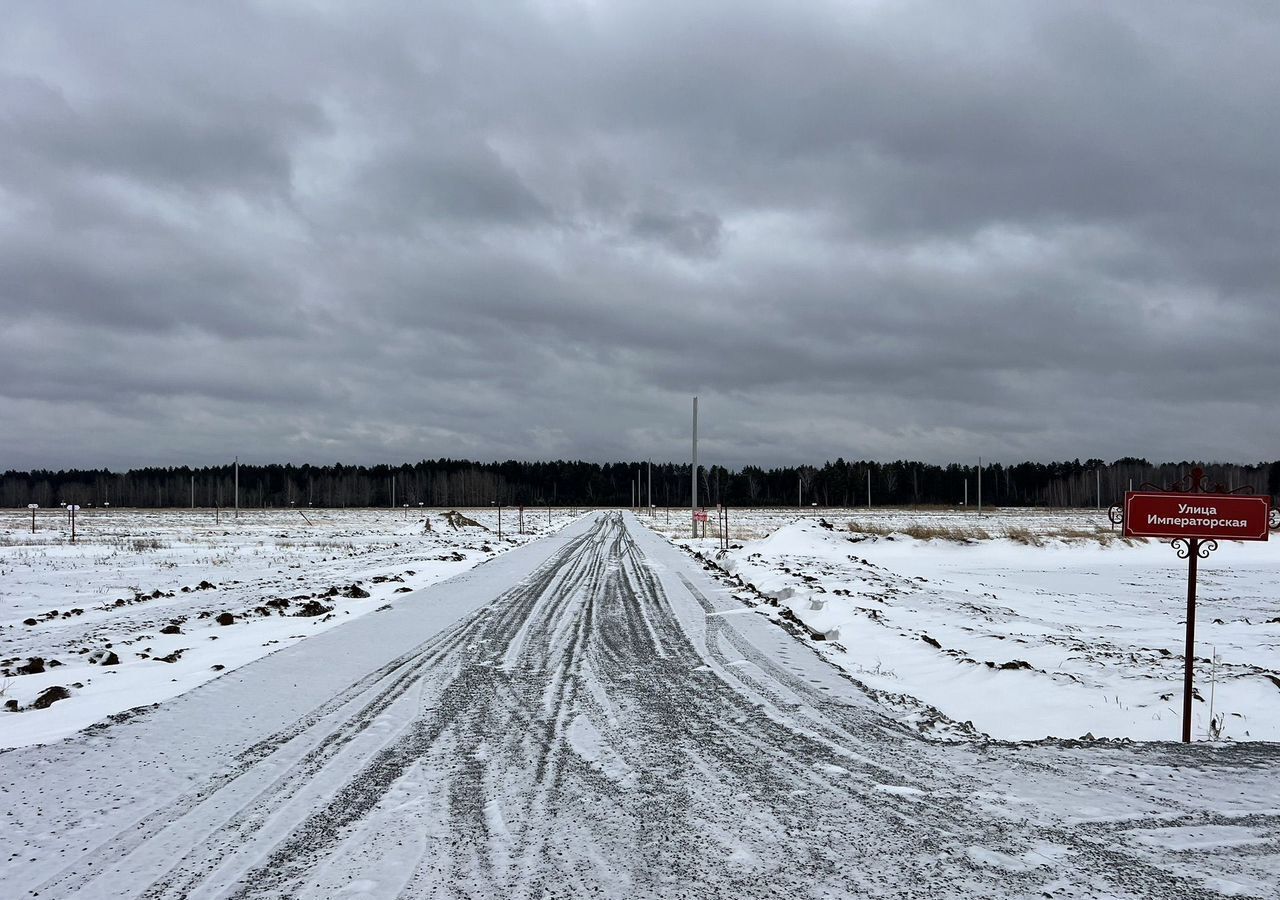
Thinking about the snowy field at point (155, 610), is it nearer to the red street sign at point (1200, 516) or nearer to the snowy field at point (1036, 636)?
the snowy field at point (1036, 636)

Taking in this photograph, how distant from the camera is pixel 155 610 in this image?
622 inches

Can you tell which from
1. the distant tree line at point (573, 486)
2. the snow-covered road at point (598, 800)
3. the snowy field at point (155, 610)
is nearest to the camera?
the snow-covered road at point (598, 800)

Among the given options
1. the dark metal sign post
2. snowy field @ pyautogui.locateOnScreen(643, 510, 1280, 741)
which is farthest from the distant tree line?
the dark metal sign post

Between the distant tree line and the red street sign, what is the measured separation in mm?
155089

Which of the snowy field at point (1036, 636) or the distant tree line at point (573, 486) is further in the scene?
the distant tree line at point (573, 486)

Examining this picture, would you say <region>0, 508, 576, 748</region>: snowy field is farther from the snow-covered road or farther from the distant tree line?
the distant tree line

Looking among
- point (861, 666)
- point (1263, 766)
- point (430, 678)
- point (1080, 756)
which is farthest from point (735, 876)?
point (861, 666)

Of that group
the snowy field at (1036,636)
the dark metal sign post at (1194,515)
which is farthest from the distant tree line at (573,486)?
the dark metal sign post at (1194,515)

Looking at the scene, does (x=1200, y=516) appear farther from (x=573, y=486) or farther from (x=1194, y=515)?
(x=573, y=486)

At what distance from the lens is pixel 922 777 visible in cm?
573

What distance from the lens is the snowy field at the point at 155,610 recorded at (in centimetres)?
862

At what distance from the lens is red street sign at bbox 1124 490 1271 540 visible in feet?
24.4

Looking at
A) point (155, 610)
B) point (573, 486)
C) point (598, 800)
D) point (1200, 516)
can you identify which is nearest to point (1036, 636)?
point (1200, 516)

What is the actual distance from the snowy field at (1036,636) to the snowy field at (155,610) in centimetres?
813
